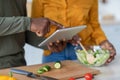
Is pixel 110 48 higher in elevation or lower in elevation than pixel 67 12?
lower

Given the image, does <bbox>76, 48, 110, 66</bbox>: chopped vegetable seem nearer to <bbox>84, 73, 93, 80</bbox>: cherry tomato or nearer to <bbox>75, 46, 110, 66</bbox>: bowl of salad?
<bbox>75, 46, 110, 66</bbox>: bowl of salad

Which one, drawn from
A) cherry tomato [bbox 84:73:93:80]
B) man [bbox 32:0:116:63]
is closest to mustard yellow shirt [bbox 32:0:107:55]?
man [bbox 32:0:116:63]

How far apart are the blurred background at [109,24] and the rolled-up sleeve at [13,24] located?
181 centimetres

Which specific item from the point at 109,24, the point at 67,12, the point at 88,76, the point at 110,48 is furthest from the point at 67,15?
the point at 109,24

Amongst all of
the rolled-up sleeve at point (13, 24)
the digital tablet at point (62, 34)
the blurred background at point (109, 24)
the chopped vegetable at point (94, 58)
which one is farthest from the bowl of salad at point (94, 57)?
the blurred background at point (109, 24)

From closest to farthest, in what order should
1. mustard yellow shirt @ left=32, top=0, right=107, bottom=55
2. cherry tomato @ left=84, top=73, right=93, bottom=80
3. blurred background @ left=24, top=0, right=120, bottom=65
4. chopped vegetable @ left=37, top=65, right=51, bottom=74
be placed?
cherry tomato @ left=84, top=73, right=93, bottom=80, chopped vegetable @ left=37, top=65, right=51, bottom=74, mustard yellow shirt @ left=32, top=0, right=107, bottom=55, blurred background @ left=24, top=0, right=120, bottom=65

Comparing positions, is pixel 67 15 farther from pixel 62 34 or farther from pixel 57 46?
pixel 62 34

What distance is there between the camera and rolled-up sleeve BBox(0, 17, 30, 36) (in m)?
1.26

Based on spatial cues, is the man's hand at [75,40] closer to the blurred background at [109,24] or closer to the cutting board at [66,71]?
the cutting board at [66,71]

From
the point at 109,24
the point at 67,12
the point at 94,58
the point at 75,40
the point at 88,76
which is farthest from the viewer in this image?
the point at 109,24

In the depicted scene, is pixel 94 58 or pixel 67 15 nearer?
pixel 94 58

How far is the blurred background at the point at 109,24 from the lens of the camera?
10.3 feet

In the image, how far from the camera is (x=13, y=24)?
1273mm

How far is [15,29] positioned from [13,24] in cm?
3
